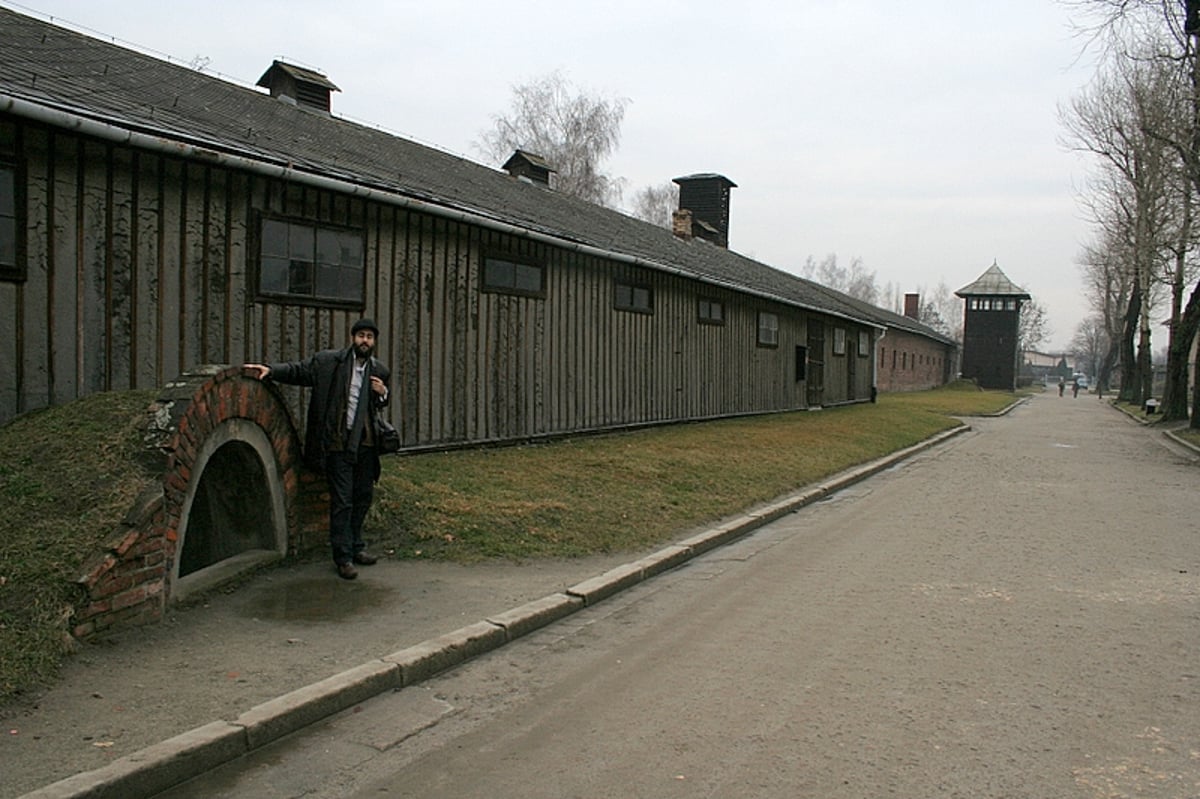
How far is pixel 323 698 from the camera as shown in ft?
14.0

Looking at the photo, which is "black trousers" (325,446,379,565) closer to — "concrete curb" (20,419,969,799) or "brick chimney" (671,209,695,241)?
"concrete curb" (20,419,969,799)

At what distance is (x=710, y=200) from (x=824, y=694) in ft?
97.8

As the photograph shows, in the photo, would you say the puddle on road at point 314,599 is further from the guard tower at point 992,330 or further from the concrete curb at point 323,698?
the guard tower at point 992,330

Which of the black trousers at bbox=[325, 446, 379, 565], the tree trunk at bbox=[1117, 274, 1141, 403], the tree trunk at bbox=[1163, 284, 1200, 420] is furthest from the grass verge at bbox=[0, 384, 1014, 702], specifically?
the tree trunk at bbox=[1117, 274, 1141, 403]

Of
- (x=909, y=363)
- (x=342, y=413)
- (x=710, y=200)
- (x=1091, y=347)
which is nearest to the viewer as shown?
(x=342, y=413)

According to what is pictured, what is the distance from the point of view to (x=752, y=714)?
170 inches

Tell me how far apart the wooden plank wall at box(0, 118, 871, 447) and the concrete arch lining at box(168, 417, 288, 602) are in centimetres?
234

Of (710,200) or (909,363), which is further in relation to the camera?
(909,363)

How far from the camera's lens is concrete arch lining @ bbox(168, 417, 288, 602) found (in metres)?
5.54

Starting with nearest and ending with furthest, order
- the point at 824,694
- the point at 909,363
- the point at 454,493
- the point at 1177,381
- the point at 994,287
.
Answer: the point at 824,694, the point at 454,493, the point at 1177,381, the point at 909,363, the point at 994,287

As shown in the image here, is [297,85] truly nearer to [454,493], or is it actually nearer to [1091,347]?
[454,493]

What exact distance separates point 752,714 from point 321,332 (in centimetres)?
701

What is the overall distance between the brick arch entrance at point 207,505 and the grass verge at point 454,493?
0.51 ft

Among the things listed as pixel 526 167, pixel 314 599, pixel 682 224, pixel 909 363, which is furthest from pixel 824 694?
pixel 909 363
